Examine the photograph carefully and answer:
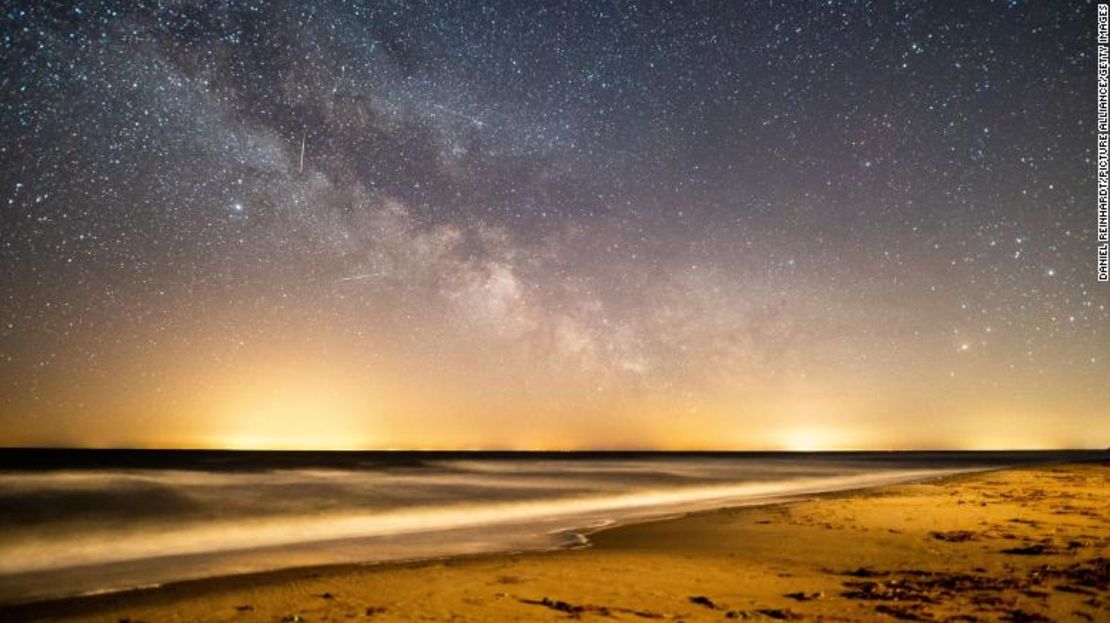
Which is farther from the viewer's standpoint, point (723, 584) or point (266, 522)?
point (266, 522)

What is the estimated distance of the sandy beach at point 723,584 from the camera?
470 centimetres

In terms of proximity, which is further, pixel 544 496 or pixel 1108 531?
pixel 544 496

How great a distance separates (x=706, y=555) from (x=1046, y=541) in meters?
3.75

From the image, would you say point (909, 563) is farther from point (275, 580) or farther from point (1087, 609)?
point (275, 580)

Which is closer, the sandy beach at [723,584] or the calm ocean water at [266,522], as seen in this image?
the sandy beach at [723,584]

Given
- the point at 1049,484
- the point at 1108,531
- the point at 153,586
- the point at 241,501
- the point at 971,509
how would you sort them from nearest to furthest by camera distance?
the point at 153,586, the point at 1108,531, the point at 971,509, the point at 1049,484, the point at 241,501

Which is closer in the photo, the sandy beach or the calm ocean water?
the sandy beach

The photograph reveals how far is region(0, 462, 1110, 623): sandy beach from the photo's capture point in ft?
15.4

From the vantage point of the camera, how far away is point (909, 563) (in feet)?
20.7

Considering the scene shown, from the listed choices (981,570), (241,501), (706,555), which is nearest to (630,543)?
(706,555)

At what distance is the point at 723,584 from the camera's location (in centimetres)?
556

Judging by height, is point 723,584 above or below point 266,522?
above

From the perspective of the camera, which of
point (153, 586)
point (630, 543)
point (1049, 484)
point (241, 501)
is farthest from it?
point (241, 501)

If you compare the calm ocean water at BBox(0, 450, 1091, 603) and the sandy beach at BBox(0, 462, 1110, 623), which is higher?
the sandy beach at BBox(0, 462, 1110, 623)
